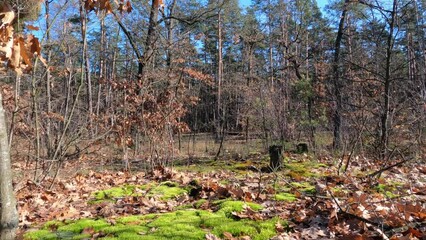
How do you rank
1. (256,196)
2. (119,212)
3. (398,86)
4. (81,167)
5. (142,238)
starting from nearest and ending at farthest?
1. (142,238)
2. (119,212)
3. (256,196)
4. (81,167)
5. (398,86)

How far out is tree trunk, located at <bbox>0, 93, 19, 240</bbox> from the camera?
7.41 ft

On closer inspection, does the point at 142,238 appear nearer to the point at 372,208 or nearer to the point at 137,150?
the point at 372,208

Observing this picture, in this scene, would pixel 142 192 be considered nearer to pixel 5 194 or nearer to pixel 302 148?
pixel 5 194

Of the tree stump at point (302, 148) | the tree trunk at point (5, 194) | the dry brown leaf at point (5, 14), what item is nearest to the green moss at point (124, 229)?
the tree trunk at point (5, 194)

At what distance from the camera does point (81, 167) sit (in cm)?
823

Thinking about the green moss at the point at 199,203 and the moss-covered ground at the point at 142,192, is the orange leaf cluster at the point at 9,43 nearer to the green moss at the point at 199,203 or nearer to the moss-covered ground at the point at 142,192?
the green moss at the point at 199,203

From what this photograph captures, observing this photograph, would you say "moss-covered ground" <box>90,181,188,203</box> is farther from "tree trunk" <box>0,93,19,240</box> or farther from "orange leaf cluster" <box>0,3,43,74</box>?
"orange leaf cluster" <box>0,3,43,74</box>

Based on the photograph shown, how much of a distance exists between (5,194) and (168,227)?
1.41 meters

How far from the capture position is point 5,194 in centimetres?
230

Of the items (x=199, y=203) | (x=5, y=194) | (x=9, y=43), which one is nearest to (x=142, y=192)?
(x=199, y=203)

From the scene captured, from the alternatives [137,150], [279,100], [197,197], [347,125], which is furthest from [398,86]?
[197,197]

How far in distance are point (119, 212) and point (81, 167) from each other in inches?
178

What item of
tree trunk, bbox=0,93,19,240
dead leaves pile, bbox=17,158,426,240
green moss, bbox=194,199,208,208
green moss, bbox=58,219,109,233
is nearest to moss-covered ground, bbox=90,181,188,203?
dead leaves pile, bbox=17,158,426,240

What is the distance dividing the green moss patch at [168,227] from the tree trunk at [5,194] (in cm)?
84
